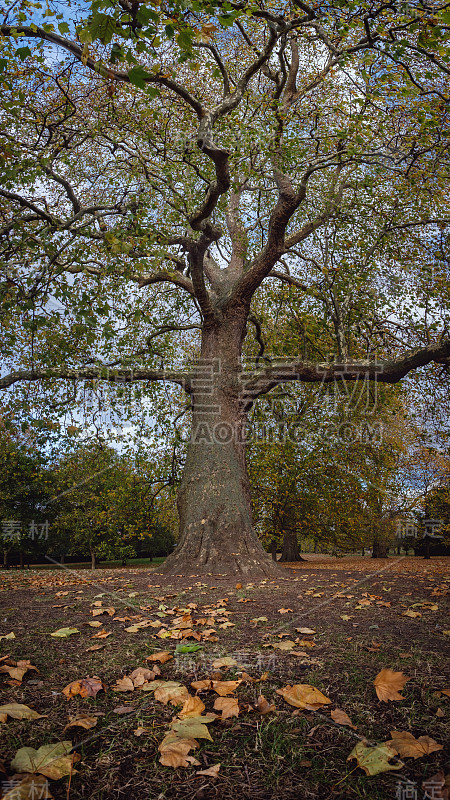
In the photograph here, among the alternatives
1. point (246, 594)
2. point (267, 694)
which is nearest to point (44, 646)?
point (267, 694)

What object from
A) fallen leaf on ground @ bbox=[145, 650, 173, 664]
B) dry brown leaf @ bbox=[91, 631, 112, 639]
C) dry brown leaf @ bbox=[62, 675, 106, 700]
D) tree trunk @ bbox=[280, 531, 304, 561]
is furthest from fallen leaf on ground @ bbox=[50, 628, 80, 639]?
tree trunk @ bbox=[280, 531, 304, 561]

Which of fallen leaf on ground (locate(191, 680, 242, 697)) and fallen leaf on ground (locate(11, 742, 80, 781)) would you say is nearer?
fallen leaf on ground (locate(11, 742, 80, 781))

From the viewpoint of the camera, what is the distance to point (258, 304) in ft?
47.2

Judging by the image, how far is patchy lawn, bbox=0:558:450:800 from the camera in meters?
1.61

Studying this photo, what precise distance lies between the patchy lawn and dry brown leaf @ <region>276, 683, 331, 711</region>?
0.06 feet

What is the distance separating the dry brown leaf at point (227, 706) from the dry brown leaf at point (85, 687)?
0.62 metres

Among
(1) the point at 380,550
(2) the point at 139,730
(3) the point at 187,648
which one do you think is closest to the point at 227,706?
(2) the point at 139,730

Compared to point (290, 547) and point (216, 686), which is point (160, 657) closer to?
point (216, 686)

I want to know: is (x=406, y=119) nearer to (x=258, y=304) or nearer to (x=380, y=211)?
(x=380, y=211)

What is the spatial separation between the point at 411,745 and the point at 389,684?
22.0 inches

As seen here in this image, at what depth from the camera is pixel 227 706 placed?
2.08m

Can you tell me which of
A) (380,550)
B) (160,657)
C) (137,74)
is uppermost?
(137,74)

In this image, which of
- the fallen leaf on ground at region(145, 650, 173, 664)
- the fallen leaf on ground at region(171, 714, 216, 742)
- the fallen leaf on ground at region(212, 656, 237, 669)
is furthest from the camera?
the fallen leaf on ground at region(145, 650, 173, 664)

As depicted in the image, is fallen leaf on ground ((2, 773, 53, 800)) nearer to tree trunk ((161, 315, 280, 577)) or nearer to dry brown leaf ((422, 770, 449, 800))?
dry brown leaf ((422, 770, 449, 800))
